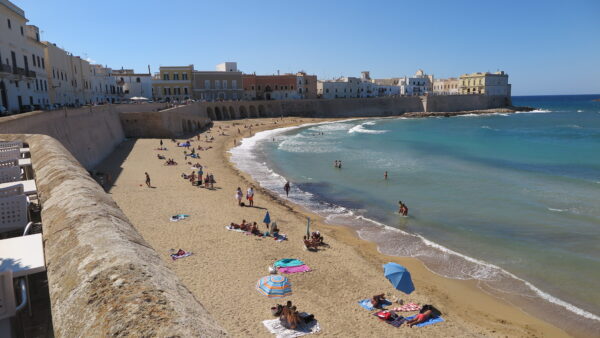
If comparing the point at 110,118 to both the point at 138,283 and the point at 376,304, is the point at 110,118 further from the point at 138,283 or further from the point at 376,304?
the point at 138,283

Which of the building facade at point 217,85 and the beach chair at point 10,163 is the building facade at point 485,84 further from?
the beach chair at point 10,163

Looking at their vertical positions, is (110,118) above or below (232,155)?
above

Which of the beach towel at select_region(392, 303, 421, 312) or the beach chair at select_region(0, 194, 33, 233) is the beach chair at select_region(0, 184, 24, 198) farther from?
the beach towel at select_region(392, 303, 421, 312)

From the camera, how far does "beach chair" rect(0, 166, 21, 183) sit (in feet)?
18.2

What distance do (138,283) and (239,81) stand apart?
2789 inches

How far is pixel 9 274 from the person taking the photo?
2318mm

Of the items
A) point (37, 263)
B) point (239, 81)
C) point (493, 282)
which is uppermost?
point (239, 81)

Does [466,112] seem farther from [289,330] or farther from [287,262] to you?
[289,330]

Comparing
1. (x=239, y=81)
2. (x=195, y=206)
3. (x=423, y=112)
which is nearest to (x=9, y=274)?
(x=195, y=206)

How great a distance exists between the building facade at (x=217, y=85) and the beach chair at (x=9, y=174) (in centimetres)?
6311

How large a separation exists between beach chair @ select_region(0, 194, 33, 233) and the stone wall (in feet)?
2.22

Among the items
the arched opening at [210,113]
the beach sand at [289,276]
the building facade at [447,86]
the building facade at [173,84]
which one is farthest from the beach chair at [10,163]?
the building facade at [447,86]

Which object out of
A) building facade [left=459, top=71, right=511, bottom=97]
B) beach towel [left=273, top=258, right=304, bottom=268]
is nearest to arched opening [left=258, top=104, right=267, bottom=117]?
building facade [left=459, top=71, right=511, bottom=97]

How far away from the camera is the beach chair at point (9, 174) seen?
5551 mm
